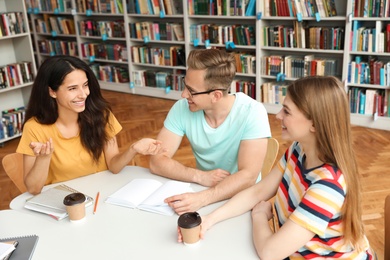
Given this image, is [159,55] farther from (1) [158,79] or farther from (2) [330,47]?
(2) [330,47]

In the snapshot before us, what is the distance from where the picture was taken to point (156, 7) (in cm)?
588

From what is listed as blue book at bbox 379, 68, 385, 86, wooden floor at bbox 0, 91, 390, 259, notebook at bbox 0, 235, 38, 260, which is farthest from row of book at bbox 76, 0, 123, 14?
notebook at bbox 0, 235, 38, 260

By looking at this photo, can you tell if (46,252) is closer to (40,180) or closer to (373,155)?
(40,180)

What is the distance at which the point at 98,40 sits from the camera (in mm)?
6984

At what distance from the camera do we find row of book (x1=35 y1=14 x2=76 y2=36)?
693 cm

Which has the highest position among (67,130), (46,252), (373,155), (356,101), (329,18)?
(329,18)

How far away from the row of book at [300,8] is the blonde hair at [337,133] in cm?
361

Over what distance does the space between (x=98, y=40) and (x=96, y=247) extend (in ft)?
19.8

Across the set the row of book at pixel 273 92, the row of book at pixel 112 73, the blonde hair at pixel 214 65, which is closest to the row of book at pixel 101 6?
the row of book at pixel 112 73

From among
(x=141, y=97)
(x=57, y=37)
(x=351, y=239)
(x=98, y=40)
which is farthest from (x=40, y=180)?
(x=57, y=37)

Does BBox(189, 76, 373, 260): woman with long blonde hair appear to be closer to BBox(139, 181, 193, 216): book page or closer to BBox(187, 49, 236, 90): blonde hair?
BBox(139, 181, 193, 216): book page

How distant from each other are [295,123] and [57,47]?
6.62 m

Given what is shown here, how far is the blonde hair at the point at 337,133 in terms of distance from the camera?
1.28m

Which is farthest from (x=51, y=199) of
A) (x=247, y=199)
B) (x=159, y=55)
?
(x=159, y=55)
